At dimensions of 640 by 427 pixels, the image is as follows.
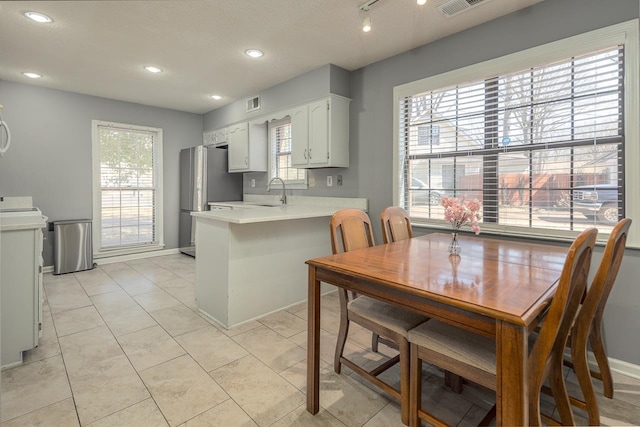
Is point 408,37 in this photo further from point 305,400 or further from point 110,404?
point 110,404

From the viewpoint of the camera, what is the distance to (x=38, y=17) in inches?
100

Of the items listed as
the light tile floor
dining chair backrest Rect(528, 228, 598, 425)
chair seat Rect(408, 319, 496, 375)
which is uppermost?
dining chair backrest Rect(528, 228, 598, 425)

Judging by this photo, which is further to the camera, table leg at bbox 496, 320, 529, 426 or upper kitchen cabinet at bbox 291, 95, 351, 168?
upper kitchen cabinet at bbox 291, 95, 351, 168

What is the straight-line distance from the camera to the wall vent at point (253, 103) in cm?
450

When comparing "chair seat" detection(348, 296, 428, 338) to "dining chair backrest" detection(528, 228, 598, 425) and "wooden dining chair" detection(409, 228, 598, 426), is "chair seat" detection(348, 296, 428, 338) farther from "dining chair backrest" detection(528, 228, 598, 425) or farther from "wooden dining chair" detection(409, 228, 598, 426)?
"dining chair backrest" detection(528, 228, 598, 425)

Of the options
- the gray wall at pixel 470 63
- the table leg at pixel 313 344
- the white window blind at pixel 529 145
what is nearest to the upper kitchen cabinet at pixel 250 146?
the gray wall at pixel 470 63

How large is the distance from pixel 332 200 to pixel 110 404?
9.00 feet

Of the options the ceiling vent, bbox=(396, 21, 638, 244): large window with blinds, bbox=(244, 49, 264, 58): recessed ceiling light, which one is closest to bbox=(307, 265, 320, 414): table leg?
bbox=(396, 21, 638, 244): large window with blinds

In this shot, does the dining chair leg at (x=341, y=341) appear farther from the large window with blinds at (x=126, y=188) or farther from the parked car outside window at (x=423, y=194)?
the large window with blinds at (x=126, y=188)

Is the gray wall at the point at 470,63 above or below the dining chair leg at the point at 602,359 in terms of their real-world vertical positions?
above

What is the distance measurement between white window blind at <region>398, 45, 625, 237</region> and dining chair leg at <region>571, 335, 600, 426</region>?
3.49 feet

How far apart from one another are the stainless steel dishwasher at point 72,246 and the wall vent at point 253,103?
9.05 feet

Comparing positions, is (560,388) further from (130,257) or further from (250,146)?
(130,257)

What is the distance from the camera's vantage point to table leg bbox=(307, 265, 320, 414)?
5.37 ft
